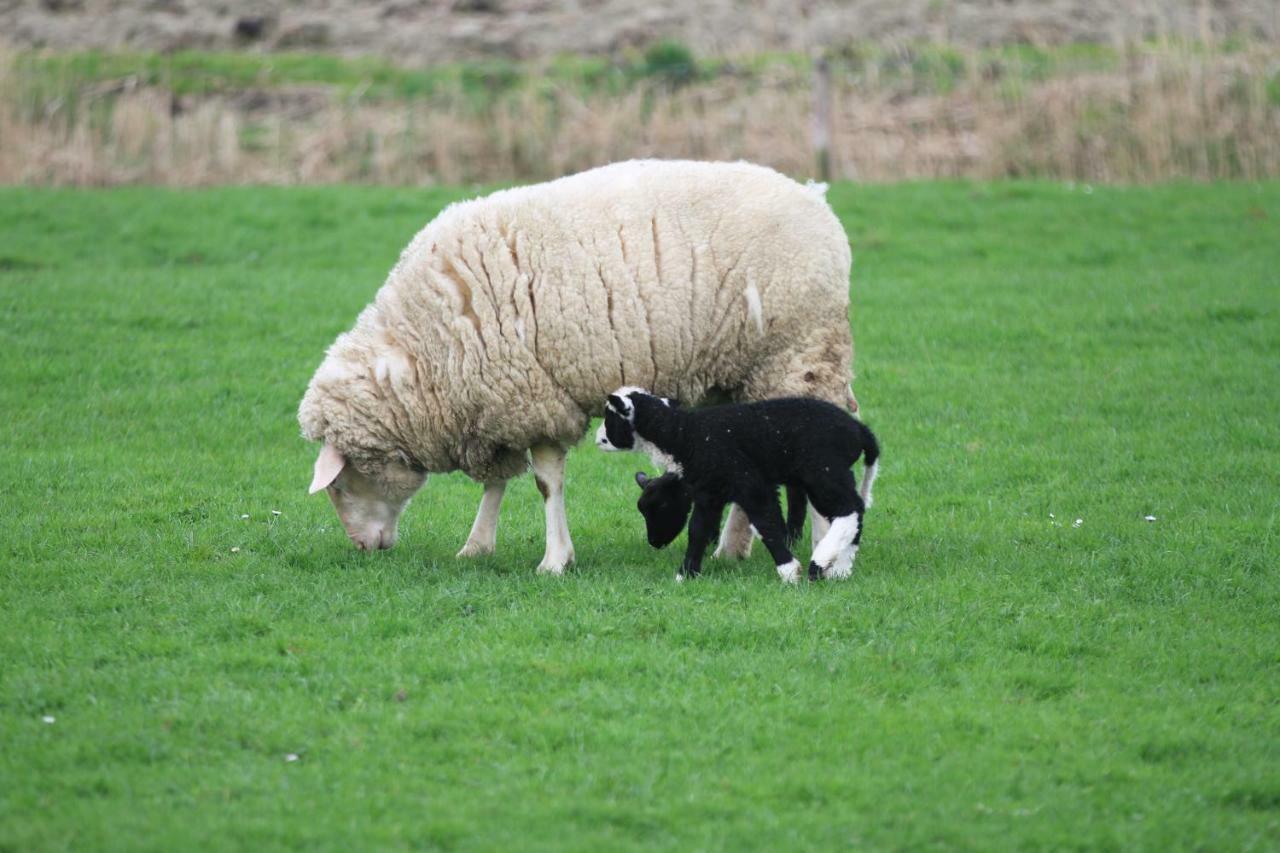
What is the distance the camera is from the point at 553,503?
8367mm

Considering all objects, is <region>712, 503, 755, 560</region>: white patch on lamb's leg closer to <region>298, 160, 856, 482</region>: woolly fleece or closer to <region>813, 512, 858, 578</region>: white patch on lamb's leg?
<region>298, 160, 856, 482</region>: woolly fleece

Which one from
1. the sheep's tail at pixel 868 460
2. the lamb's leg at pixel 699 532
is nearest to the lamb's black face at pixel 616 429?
the lamb's leg at pixel 699 532

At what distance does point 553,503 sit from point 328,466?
4.01 ft

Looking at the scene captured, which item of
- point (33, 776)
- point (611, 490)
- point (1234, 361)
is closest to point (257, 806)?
point (33, 776)

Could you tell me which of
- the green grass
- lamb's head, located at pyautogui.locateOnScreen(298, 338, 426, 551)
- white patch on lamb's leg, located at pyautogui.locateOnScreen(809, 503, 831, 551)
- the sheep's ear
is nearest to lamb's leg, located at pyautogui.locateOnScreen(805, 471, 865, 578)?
white patch on lamb's leg, located at pyautogui.locateOnScreen(809, 503, 831, 551)

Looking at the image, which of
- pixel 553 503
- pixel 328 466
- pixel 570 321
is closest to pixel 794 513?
pixel 553 503

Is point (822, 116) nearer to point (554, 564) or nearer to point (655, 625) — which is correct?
point (554, 564)

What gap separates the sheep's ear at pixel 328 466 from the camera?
8.33 meters

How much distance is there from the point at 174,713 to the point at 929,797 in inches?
117

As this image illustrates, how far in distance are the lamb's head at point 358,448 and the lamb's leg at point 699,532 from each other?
1.62 m

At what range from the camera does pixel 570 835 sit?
208 inches

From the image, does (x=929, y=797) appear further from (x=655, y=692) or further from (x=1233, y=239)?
(x=1233, y=239)

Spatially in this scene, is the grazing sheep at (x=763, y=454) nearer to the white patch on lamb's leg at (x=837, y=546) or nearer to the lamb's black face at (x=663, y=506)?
the white patch on lamb's leg at (x=837, y=546)

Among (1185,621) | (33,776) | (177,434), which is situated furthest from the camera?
(177,434)
